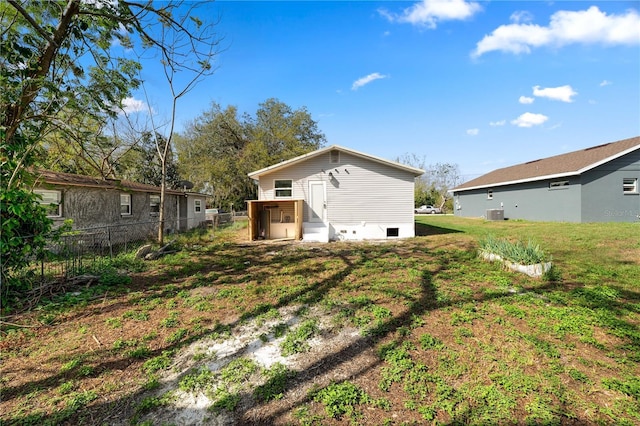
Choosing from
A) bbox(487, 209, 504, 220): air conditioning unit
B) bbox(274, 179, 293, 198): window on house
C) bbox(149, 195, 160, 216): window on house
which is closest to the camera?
bbox(274, 179, 293, 198): window on house

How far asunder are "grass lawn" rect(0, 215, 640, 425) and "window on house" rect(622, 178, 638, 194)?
43.0 feet

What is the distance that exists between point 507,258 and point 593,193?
13277 millimetres

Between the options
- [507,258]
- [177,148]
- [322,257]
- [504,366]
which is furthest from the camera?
[177,148]

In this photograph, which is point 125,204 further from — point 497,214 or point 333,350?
point 497,214

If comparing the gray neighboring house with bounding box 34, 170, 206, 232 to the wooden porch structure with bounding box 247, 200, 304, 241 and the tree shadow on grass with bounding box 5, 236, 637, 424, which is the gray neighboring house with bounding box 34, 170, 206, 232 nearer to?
the wooden porch structure with bounding box 247, 200, 304, 241

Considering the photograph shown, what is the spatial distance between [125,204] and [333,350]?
45.7ft

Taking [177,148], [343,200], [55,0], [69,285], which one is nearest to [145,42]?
[55,0]

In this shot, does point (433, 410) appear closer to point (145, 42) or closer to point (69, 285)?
point (69, 285)

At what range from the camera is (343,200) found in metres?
12.0

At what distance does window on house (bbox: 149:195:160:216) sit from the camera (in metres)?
15.2

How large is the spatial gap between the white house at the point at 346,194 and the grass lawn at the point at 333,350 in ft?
18.7

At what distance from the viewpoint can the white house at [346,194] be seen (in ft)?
39.1

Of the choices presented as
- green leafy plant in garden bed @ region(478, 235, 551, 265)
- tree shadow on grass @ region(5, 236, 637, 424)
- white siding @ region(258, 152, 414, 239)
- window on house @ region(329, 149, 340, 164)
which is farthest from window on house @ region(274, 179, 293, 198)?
green leafy plant in garden bed @ region(478, 235, 551, 265)

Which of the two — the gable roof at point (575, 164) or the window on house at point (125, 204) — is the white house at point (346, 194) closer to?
the window on house at point (125, 204)
